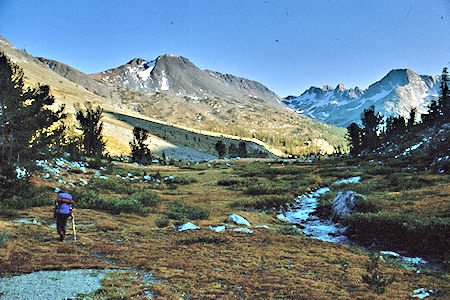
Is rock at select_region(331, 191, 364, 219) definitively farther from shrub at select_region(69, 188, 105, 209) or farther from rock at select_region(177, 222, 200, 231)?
shrub at select_region(69, 188, 105, 209)

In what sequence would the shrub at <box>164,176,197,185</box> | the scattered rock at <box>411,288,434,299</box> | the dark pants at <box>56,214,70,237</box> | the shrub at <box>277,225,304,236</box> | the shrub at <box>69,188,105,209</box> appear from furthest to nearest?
the shrub at <box>164,176,197,185</box>, the shrub at <box>69,188,105,209</box>, the shrub at <box>277,225,304,236</box>, the dark pants at <box>56,214,70,237</box>, the scattered rock at <box>411,288,434,299</box>

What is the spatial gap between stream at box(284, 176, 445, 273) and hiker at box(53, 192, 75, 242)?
1470 centimetres

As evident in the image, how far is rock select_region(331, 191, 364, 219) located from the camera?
1929 centimetres

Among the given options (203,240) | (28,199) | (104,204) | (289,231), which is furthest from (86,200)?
(289,231)

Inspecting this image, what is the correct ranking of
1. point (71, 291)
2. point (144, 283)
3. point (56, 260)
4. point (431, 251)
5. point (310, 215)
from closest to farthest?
1. point (71, 291)
2. point (144, 283)
3. point (56, 260)
4. point (431, 251)
5. point (310, 215)

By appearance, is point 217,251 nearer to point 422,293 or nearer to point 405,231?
point 422,293

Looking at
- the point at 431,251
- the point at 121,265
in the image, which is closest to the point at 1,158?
the point at 121,265

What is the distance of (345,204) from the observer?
1991 cm

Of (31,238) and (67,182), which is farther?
(67,182)

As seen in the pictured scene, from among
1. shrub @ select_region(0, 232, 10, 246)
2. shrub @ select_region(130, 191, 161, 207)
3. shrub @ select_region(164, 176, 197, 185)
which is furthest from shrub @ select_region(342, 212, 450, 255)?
shrub @ select_region(164, 176, 197, 185)

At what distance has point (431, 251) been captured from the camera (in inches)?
475

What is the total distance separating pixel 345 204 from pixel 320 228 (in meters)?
3.12

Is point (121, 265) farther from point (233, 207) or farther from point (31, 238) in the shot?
point (233, 207)

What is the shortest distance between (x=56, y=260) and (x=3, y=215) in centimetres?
681
